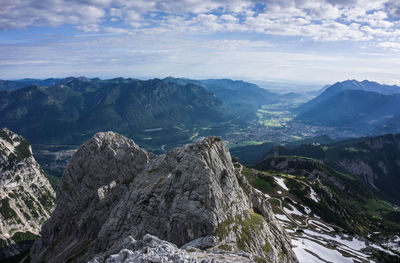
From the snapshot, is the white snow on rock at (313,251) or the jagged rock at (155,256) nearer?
the jagged rock at (155,256)

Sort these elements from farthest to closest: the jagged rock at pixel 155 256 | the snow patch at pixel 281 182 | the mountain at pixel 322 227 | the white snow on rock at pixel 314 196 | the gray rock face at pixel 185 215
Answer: the snow patch at pixel 281 182 → the white snow on rock at pixel 314 196 → the mountain at pixel 322 227 → the gray rock face at pixel 185 215 → the jagged rock at pixel 155 256

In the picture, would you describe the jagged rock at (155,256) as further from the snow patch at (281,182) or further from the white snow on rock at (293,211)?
the snow patch at (281,182)

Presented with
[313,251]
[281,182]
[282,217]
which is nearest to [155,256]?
[313,251]

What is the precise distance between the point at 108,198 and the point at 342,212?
160m

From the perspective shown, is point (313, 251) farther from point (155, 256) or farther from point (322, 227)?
point (155, 256)

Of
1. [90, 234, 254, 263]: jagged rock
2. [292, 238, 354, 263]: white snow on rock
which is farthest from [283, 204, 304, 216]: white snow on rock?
[90, 234, 254, 263]: jagged rock

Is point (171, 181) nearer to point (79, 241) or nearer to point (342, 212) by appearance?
point (79, 241)

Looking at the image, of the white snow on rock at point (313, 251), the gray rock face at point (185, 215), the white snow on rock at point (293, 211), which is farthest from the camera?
the white snow on rock at point (293, 211)

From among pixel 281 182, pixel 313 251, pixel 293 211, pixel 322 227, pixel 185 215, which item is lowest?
pixel 322 227

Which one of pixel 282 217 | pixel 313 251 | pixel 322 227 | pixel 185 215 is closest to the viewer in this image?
pixel 185 215

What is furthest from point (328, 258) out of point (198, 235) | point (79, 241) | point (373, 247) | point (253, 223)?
point (79, 241)

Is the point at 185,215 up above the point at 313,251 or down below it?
above

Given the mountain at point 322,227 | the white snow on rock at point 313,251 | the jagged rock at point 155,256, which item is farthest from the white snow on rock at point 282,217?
the jagged rock at point 155,256

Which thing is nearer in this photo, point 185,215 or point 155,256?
point 155,256
